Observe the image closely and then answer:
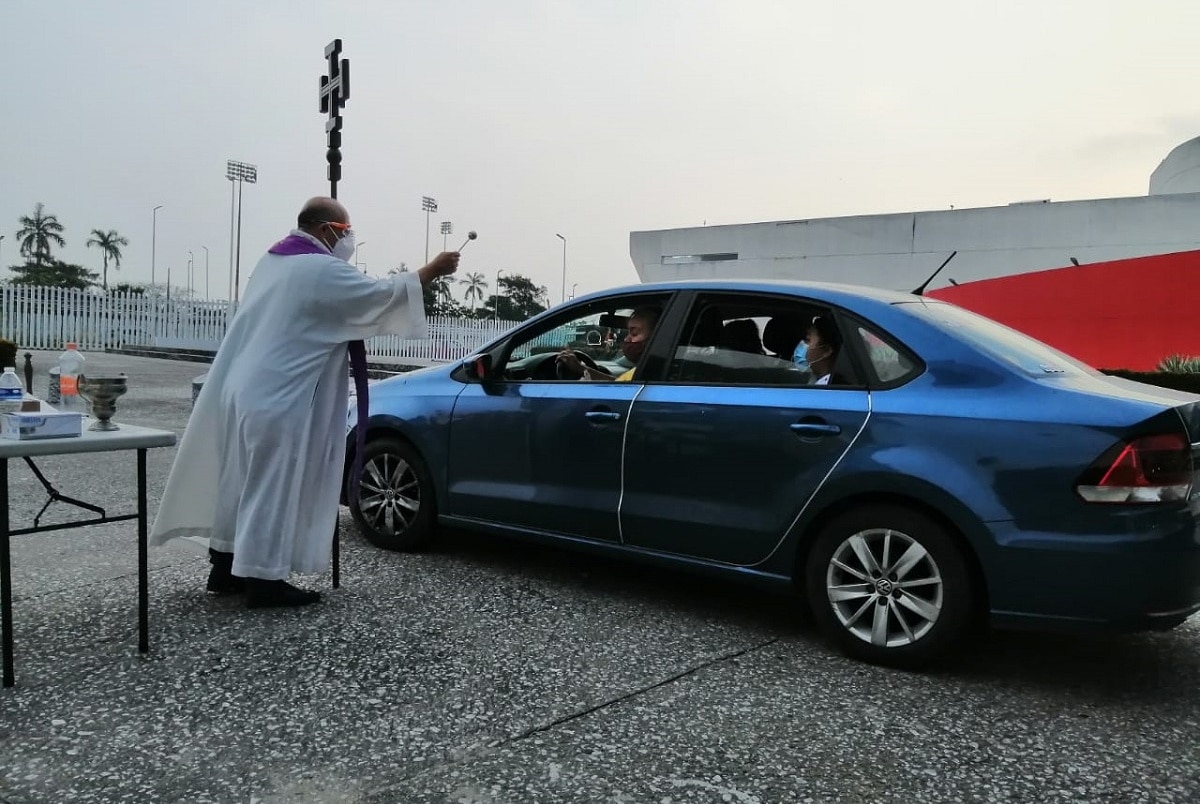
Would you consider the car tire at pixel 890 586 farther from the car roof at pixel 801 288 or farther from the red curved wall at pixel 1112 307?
the red curved wall at pixel 1112 307

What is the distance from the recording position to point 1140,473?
112 inches

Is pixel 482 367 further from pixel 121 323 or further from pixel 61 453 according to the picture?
pixel 121 323

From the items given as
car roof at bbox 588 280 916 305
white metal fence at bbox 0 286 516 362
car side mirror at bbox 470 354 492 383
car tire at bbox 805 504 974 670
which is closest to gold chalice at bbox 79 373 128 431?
car side mirror at bbox 470 354 492 383

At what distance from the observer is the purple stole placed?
12.1 ft

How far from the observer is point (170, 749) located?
8.47ft

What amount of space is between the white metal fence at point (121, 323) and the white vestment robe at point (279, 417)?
22860mm

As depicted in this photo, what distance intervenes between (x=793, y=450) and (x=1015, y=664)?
4.09 feet

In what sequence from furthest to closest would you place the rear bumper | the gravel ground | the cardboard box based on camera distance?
the cardboard box
the rear bumper
the gravel ground

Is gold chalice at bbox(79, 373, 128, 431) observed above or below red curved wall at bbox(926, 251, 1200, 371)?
below

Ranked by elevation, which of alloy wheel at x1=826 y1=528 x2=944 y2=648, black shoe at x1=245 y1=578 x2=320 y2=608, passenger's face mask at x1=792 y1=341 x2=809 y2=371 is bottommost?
black shoe at x1=245 y1=578 x2=320 y2=608

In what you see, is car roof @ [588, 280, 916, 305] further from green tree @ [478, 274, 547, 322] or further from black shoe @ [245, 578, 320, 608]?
green tree @ [478, 274, 547, 322]

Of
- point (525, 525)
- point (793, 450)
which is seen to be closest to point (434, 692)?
point (525, 525)

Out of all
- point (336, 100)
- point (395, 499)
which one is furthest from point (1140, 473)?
point (336, 100)

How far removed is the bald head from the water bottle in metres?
1.24
